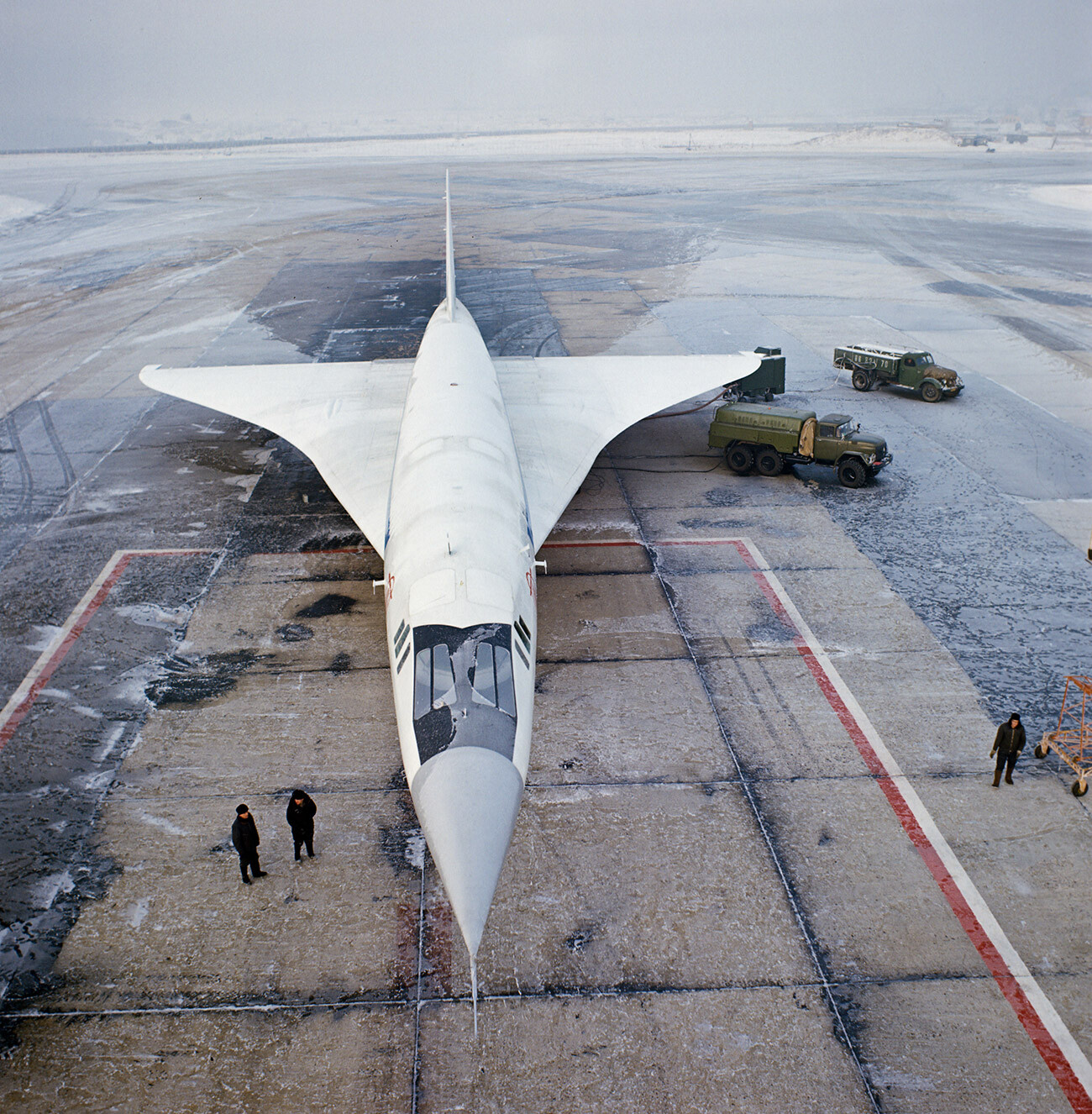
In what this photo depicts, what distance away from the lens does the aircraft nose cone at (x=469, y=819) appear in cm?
757

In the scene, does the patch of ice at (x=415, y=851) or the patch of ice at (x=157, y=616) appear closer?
the patch of ice at (x=415, y=851)

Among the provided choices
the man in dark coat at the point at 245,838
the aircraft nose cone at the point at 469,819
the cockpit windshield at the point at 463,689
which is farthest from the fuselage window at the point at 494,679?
the man in dark coat at the point at 245,838

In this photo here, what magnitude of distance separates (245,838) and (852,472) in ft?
56.2

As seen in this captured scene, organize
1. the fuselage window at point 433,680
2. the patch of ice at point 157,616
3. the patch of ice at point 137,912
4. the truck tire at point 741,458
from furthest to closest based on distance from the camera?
the truck tire at point 741,458
the patch of ice at point 157,616
the patch of ice at point 137,912
the fuselage window at point 433,680

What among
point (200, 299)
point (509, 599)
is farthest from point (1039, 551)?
point (200, 299)

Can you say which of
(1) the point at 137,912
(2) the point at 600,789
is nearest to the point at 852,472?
(2) the point at 600,789

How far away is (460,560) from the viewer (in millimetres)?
11008

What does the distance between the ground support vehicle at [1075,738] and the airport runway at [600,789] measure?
1.09 feet

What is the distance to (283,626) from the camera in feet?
52.1

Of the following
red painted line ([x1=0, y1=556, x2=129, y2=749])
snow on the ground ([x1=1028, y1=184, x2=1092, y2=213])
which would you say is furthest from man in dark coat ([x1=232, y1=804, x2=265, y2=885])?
snow on the ground ([x1=1028, y1=184, x2=1092, y2=213])

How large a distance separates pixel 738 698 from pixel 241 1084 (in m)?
8.64

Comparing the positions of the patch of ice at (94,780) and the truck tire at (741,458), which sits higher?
the truck tire at (741,458)

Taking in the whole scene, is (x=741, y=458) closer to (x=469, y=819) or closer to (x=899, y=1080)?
(x=899, y=1080)

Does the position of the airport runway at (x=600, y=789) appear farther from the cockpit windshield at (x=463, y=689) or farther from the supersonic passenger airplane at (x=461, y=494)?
the cockpit windshield at (x=463, y=689)
